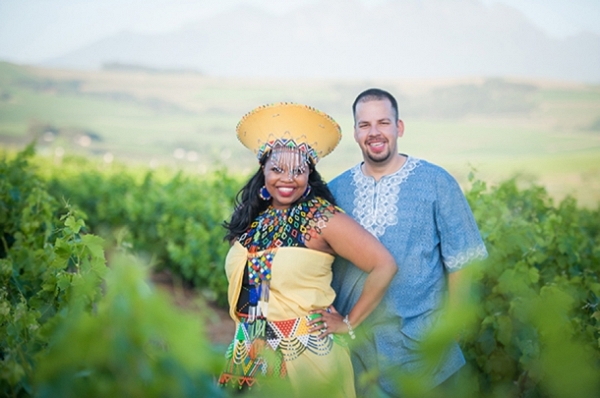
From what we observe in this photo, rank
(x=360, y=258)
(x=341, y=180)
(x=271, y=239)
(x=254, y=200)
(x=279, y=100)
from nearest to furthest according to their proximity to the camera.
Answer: (x=360, y=258), (x=271, y=239), (x=254, y=200), (x=341, y=180), (x=279, y=100)

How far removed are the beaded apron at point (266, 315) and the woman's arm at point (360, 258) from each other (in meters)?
0.05

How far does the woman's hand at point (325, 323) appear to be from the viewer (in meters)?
2.81

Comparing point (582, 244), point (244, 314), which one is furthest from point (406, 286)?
point (582, 244)

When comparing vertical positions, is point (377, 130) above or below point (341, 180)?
above

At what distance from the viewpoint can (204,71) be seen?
2562 centimetres

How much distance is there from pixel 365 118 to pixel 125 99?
77.6 feet

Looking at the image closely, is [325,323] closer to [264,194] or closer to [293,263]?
[293,263]

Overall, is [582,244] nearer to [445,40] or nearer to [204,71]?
[445,40]

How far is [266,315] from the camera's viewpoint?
2830 mm

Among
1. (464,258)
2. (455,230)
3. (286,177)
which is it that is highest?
(286,177)

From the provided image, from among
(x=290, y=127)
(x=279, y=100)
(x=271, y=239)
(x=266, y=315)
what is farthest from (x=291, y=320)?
(x=279, y=100)

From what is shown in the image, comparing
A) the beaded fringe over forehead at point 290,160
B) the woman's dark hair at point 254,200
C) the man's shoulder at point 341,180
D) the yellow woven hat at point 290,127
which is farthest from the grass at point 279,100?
the beaded fringe over forehead at point 290,160

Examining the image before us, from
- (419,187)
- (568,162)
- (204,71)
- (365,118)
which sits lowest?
(568,162)

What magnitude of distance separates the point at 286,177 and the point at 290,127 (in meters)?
0.26
